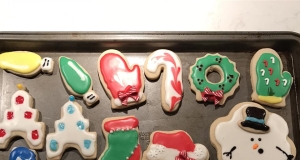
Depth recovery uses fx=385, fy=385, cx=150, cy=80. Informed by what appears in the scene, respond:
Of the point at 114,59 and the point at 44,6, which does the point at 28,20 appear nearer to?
the point at 44,6

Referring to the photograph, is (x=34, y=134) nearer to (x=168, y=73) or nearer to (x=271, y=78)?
(x=168, y=73)

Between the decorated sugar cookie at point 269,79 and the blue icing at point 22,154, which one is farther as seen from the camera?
the decorated sugar cookie at point 269,79

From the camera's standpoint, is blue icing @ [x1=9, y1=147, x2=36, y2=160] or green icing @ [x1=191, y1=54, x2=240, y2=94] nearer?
Answer: blue icing @ [x1=9, y1=147, x2=36, y2=160]

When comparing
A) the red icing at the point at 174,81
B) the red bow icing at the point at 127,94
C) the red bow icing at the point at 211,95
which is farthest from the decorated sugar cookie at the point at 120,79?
the red bow icing at the point at 211,95

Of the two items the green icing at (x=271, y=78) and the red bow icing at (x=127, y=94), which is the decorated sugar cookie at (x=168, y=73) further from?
the green icing at (x=271, y=78)

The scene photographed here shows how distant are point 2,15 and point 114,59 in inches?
19.4

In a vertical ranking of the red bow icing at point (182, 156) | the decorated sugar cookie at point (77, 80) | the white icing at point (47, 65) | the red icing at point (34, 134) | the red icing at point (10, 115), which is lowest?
the red bow icing at point (182, 156)

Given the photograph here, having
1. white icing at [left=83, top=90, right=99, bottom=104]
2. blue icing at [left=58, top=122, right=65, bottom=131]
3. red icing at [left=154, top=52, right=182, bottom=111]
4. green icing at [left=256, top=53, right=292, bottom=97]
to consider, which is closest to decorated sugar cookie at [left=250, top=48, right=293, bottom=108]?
green icing at [left=256, top=53, right=292, bottom=97]

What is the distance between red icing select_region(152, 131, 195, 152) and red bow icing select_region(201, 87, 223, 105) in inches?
6.2

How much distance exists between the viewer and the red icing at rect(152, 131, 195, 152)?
1.31 meters

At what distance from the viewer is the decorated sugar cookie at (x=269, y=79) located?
1.38m

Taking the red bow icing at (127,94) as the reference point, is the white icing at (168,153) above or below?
below

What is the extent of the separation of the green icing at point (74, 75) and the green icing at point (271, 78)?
0.61 metres

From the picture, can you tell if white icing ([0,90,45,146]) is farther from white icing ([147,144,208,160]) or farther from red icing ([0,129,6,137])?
white icing ([147,144,208,160])
